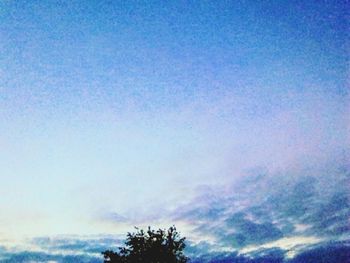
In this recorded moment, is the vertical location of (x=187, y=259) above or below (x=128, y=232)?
below

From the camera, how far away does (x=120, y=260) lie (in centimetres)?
5094

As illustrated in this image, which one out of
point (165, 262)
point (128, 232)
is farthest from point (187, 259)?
point (128, 232)

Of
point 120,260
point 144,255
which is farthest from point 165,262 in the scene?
point 120,260

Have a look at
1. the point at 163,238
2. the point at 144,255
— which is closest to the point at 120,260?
the point at 144,255

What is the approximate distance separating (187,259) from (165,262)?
379 centimetres

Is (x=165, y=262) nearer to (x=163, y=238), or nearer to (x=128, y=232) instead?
(x=163, y=238)

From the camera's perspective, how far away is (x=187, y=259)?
52.7 meters

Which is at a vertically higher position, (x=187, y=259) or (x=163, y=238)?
(x=163, y=238)

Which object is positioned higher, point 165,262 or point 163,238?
point 163,238

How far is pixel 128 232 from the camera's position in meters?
53.0

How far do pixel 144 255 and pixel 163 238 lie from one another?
3706mm

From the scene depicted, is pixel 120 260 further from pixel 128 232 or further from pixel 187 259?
pixel 187 259

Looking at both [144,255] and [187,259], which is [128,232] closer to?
[144,255]

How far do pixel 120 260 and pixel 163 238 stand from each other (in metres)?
6.95
